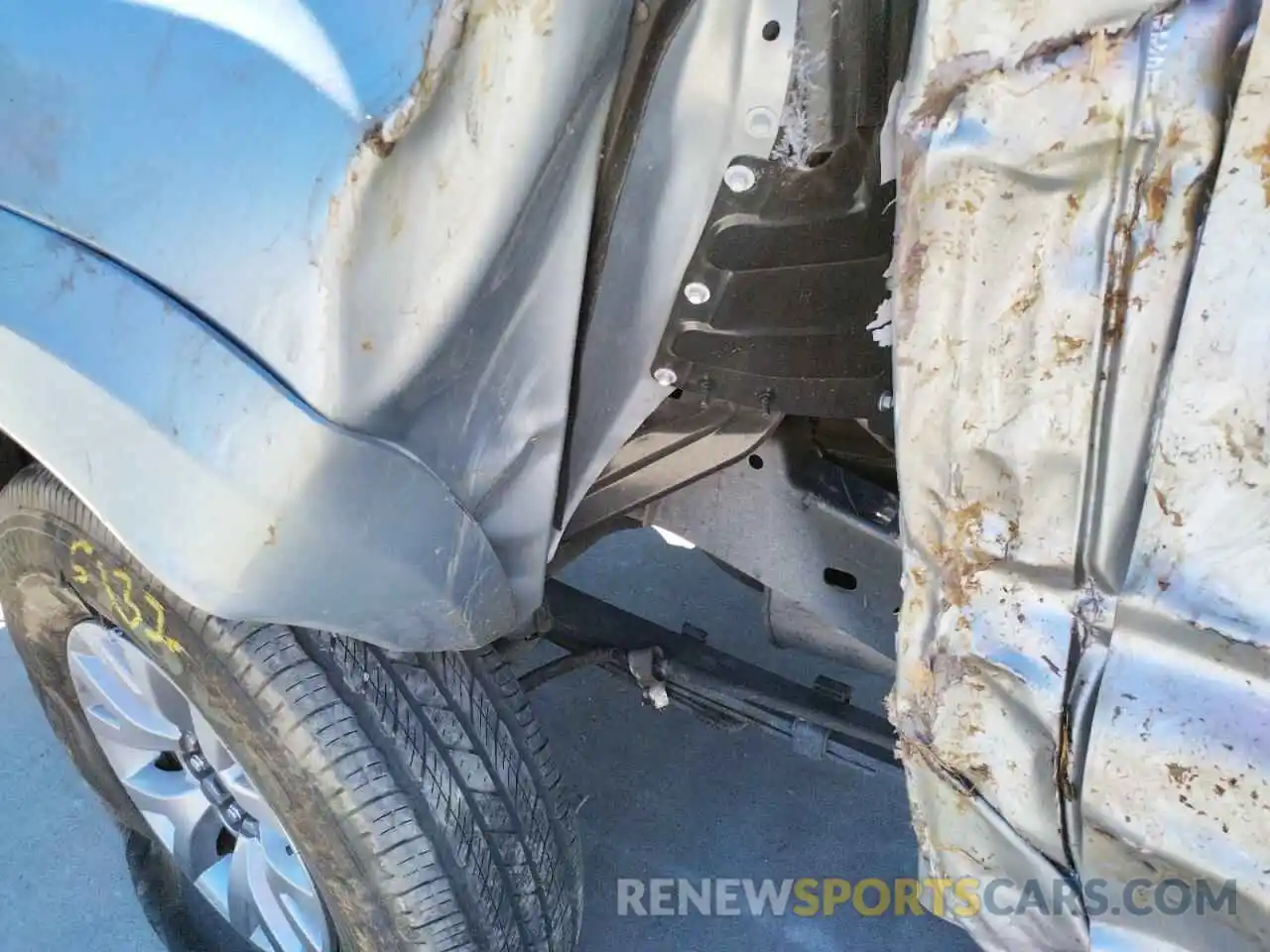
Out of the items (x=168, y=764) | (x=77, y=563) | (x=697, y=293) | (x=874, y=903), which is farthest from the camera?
(x=874, y=903)

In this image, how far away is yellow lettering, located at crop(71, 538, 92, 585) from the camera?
4.33 feet

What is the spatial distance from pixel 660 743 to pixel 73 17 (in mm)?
1679

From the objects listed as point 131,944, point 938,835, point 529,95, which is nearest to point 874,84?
point 529,95

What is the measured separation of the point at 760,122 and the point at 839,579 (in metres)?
0.72

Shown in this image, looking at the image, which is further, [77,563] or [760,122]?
[77,563]

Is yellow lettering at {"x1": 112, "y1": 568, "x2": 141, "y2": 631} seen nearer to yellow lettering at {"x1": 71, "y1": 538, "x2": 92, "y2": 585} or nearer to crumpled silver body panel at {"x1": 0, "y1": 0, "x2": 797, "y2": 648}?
yellow lettering at {"x1": 71, "y1": 538, "x2": 92, "y2": 585}

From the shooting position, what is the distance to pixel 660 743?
221 cm

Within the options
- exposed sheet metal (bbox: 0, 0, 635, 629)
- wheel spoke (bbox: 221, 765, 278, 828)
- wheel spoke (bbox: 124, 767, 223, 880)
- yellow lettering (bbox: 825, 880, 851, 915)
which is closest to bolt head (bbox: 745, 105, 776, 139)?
exposed sheet metal (bbox: 0, 0, 635, 629)

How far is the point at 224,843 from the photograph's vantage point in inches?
68.4

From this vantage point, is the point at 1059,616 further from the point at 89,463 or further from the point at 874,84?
the point at 89,463

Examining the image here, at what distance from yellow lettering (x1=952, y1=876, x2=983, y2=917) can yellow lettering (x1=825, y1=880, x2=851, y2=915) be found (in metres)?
0.85

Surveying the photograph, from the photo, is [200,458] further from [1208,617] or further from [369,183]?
[1208,617]

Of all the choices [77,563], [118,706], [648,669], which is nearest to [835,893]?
[648,669]

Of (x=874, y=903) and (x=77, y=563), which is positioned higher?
(x=77, y=563)
